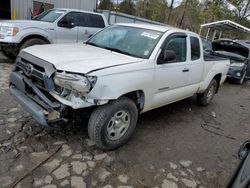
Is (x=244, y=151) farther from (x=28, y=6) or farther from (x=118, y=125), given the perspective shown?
(x=28, y=6)

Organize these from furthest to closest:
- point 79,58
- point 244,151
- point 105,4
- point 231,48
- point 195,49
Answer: point 105,4 < point 231,48 < point 195,49 < point 79,58 < point 244,151

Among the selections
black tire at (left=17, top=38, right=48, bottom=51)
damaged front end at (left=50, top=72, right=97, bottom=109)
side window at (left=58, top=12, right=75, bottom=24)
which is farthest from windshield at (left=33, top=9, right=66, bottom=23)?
damaged front end at (left=50, top=72, right=97, bottom=109)

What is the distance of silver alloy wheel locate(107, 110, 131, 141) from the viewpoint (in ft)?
12.1

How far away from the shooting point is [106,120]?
347 centimetres

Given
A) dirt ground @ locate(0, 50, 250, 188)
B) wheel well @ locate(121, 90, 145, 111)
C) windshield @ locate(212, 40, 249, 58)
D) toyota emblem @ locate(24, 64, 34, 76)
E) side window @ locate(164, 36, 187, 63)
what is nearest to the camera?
dirt ground @ locate(0, 50, 250, 188)

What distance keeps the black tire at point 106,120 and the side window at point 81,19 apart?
6107mm

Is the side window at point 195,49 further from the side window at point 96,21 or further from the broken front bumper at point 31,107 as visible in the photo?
the side window at point 96,21

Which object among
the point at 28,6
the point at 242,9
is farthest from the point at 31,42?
the point at 242,9

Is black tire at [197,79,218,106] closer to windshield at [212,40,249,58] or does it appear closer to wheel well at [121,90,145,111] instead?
wheel well at [121,90,145,111]

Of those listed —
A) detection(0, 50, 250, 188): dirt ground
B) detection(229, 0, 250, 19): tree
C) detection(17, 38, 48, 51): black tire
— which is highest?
detection(229, 0, 250, 19): tree

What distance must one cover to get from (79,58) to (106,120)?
960mm

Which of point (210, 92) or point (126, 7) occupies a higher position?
point (126, 7)

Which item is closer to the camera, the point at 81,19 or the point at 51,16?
the point at 51,16

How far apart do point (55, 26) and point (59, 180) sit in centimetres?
633
